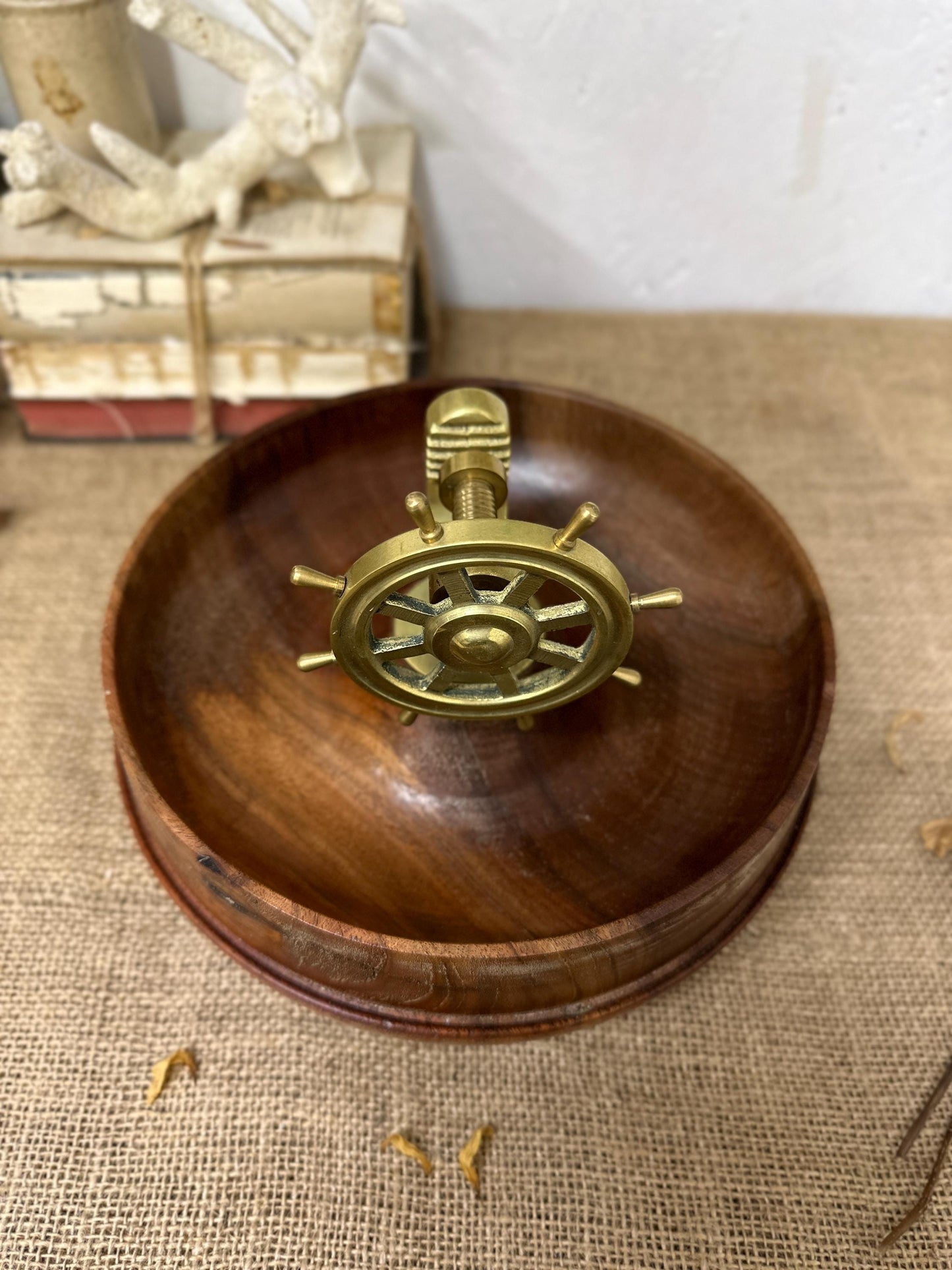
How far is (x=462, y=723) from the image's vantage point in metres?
0.80

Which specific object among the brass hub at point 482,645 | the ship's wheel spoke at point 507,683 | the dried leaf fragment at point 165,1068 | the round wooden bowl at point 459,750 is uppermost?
the brass hub at point 482,645

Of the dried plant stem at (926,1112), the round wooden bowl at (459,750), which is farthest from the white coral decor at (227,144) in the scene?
the dried plant stem at (926,1112)

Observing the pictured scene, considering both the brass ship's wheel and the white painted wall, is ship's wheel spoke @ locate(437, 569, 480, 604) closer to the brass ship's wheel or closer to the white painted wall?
the brass ship's wheel

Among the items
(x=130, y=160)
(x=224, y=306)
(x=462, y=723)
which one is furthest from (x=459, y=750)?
(x=130, y=160)

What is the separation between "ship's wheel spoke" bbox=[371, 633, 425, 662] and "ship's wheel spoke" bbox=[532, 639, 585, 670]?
8 centimetres

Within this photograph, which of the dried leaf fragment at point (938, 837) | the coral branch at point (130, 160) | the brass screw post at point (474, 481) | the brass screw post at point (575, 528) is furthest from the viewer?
the coral branch at point (130, 160)

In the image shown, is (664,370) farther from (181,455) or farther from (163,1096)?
(163,1096)

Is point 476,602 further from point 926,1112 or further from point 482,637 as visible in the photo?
point 926,1112

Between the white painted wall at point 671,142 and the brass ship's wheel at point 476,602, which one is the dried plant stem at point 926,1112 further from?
the white painted wall at point 671,142

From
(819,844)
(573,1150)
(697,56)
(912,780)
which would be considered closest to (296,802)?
(573,1150)

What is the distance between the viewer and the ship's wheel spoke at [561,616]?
643 mm

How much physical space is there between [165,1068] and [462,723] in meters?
0.35

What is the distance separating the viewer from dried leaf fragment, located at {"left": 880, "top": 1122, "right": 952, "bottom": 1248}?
0.71 m

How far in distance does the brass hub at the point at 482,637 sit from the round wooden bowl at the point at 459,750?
14 cm
